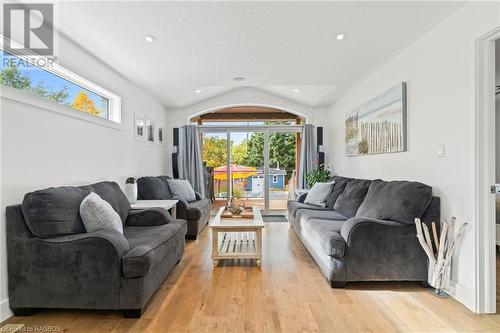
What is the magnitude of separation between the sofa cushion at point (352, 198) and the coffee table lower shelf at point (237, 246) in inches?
48.1

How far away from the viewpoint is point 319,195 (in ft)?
15.0

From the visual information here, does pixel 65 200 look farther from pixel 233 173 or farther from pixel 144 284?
pixel 233 173

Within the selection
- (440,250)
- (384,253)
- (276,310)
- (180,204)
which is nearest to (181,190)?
(180,204)

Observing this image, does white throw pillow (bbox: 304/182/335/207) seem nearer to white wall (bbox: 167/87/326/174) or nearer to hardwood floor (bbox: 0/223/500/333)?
hardwood floor (bbox: 0/223/500/333)

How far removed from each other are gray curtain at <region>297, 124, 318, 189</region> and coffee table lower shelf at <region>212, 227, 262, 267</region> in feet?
8.79

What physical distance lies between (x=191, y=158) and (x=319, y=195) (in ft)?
9.57

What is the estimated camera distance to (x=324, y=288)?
2.56m

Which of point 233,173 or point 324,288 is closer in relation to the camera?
point 324,288

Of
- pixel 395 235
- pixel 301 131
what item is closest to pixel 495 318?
pixel 395 235

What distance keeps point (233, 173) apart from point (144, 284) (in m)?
4.54

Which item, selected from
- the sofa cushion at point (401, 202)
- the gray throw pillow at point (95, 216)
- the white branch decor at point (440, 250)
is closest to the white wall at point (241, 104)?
the sofa cushion at point (401, 202)

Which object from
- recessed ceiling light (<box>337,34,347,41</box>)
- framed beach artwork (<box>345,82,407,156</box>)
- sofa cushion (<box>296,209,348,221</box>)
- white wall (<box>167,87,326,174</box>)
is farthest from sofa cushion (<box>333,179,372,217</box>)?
white wall (<box>167,87,326,174</box>)

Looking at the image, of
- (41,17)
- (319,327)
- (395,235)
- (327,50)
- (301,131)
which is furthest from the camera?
(301,131)

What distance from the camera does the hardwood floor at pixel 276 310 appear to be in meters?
1.94
